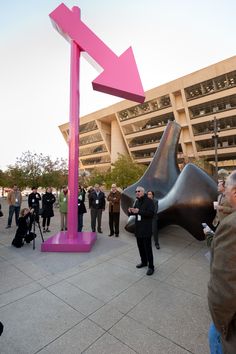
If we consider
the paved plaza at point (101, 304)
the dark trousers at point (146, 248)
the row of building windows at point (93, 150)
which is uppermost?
the row of building windows at point (93, 150)

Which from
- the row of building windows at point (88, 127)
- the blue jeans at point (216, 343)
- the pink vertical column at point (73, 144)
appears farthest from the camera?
the row of building windows at point (88, 127)

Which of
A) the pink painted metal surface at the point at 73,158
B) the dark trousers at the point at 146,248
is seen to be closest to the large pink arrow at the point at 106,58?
the pink painted metal surface at the point at 73,158

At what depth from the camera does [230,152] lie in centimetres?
3073

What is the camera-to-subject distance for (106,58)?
17.7ft

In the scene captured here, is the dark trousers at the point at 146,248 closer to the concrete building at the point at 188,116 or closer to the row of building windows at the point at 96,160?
the concrete building at the point at 188,116

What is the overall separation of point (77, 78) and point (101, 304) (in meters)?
5.58

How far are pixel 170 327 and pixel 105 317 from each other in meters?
0.83

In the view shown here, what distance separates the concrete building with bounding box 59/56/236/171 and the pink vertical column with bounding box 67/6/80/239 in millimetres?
20987

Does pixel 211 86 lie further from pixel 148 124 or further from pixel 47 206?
pixel 47 206

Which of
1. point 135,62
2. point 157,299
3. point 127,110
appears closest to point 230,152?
point 127,110

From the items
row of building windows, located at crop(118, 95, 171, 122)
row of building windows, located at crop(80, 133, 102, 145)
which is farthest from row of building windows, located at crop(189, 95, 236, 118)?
row of building windows, located at crop(80, 133, 102, 145)

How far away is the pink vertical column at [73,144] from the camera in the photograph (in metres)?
5.56

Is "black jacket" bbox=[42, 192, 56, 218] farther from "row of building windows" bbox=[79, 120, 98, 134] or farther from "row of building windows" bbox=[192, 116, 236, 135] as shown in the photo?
"row of building windows" bbox=[79, 120, 98, 134]

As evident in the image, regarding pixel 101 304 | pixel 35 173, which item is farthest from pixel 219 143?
pixel 101 304
